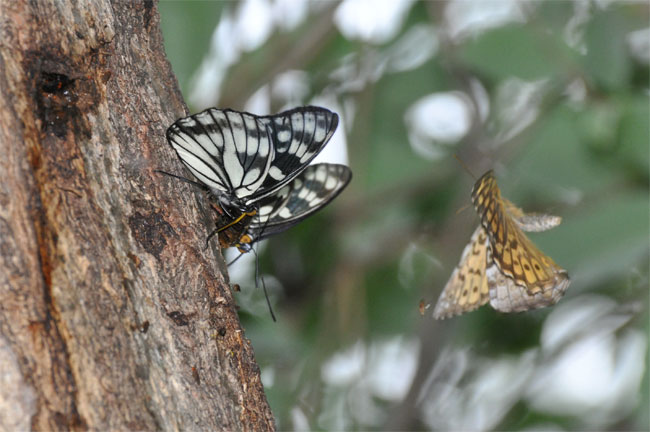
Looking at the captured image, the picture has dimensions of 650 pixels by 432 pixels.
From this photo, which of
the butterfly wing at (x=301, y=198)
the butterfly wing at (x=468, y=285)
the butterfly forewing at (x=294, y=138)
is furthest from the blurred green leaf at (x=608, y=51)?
the butterfly forewing at (x=294, y=138)

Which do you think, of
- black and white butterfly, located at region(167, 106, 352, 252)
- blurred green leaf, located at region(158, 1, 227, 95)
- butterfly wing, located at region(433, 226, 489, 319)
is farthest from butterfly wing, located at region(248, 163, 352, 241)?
blurred green leaf, located at region(158, 1, 227, 95)

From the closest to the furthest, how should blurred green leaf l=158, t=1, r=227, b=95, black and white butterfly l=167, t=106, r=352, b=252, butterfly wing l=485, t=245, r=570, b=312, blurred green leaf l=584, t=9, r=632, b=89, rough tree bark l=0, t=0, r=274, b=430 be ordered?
rough tree bark l=0, t=0, r=274, b=430, black and white butterfly l=167, t=106, r=352, b=252, butterfly wing l=485, t=245, r=570, b=312, blurred green leaf l=158, t=1, r=227, b=95, blurred green leaf l=584, t=9, r=632, b=89

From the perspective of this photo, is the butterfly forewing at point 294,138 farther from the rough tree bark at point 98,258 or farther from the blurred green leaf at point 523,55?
the blurred green leaf at point 523,55

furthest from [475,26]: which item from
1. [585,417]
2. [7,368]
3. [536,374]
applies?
[7,368]

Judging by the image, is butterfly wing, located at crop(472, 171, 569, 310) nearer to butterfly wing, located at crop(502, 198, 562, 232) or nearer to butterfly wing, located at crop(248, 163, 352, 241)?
butterfly wing, located at crop(502, 198, 562, 232)

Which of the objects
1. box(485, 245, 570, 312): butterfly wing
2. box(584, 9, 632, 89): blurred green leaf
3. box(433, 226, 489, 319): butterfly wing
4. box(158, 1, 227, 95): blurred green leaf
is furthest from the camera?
box(584, 9, 632, 89): blurred green leaf

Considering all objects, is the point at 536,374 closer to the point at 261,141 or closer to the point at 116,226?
the point at 261,141
